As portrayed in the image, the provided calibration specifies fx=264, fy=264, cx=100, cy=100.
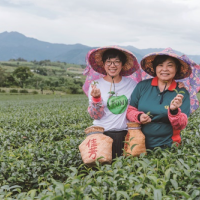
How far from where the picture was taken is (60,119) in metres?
8.14

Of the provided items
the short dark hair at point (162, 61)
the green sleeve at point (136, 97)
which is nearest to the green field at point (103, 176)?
the green sleeve at point (136, 97)

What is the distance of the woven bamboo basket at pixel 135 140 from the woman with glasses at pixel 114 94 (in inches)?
7.7

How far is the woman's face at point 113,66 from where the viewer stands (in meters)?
2.98

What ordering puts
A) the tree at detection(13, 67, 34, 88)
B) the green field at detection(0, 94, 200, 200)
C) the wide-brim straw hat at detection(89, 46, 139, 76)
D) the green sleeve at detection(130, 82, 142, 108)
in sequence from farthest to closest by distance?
the tree at detection(13, 67, 34, 88) < the wide-brim straw hat at detection(89, 46, 139, 76) < the green sleeve at detection(130, 82, 142, 108) < the green field at detection(0, 94, 200, 200)

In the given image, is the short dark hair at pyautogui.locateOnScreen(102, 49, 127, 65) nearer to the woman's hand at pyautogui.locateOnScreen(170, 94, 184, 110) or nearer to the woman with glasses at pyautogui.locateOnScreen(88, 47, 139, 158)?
the woman with glasses at pyautogui.locateOnScreen(88, 47, 139, 158)

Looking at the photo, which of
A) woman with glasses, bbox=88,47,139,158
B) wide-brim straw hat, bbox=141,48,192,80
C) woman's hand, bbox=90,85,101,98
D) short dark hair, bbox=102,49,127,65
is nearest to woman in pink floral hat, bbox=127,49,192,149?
wide-brim straw hat, bbox=141,48,192,80

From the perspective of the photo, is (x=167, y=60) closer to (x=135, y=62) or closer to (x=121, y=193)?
(x=135, y=62)

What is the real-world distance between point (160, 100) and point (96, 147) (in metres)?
0.83

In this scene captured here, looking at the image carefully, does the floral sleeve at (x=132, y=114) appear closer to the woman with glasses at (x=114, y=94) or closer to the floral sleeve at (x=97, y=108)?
the woman with glasses at (x=114, y=94)

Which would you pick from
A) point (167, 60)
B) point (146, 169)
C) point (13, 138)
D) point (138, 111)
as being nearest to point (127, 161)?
point (146, 169)

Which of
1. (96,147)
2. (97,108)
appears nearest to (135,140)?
(96,147)

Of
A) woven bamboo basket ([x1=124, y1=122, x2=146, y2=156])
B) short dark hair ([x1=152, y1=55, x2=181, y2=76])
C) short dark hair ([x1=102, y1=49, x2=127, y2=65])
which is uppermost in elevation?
short dark hair ([x1=102, y1=49, x2=127, y2=65])

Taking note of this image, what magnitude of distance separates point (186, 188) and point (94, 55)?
1.81 meters

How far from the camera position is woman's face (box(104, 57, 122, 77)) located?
2.98 meters
